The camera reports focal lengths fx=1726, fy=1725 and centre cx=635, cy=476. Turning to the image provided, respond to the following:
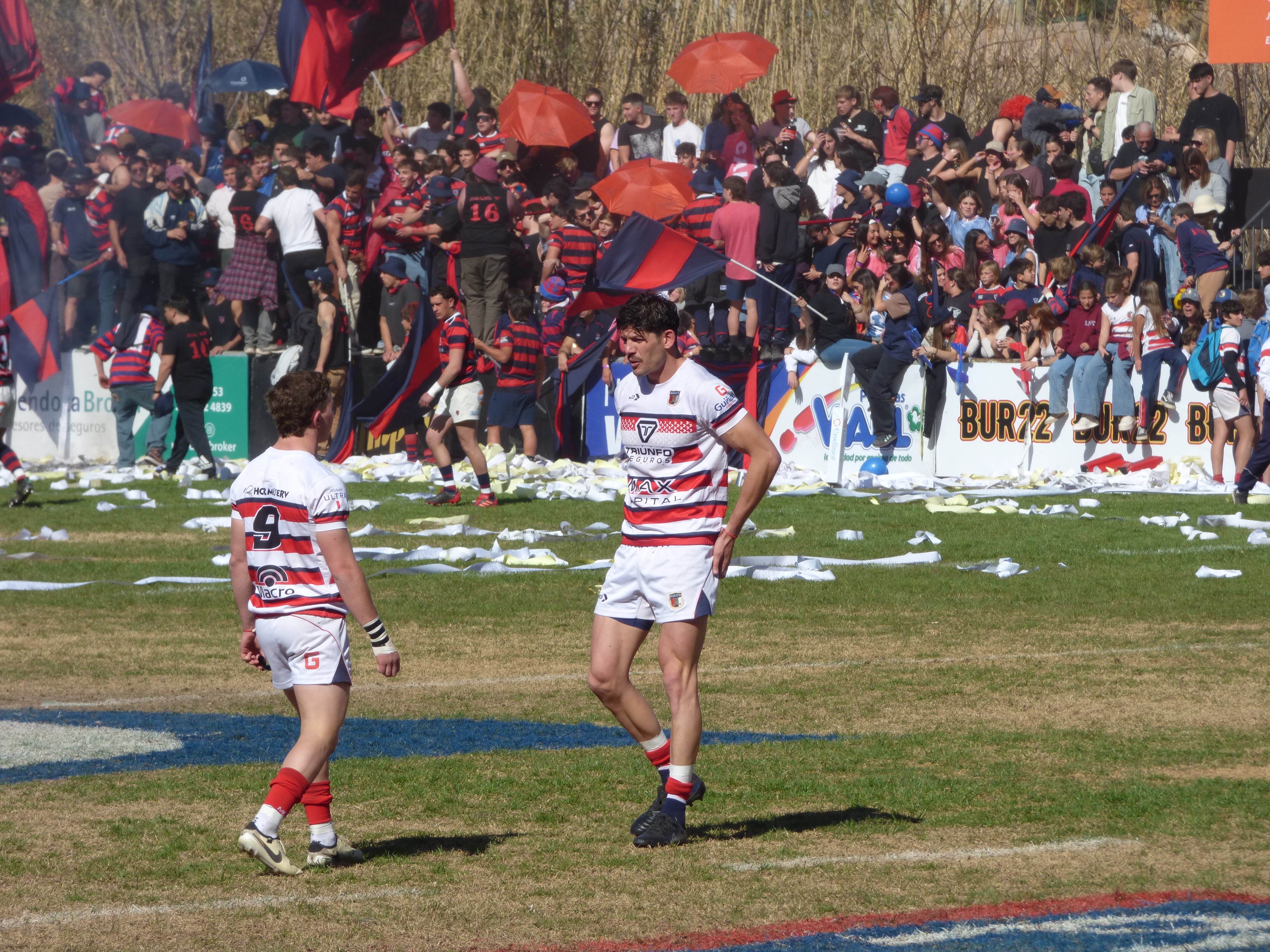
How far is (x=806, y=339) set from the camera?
22.9 m

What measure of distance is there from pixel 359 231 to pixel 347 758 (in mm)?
17977

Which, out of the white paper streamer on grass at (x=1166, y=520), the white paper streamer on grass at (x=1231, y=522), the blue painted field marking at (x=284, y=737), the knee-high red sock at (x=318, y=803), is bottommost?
the white paper streamer on grass at (x=1166, y=520)

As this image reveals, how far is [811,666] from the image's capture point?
1072 cm

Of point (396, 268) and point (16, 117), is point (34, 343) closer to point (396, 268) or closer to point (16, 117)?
point (16, 117)

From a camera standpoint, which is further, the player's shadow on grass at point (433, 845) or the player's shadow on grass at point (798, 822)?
the player's shadow on grass at point (798, 822)

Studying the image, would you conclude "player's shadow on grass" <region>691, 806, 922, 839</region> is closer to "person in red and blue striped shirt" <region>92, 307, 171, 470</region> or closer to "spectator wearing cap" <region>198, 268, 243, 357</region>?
"person in red and blue striped shirt" <region>92, 307, 171, 470</region>

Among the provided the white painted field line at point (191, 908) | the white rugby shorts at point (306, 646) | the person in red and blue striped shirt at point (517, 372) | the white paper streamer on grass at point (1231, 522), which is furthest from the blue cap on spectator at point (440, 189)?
the white painted field line at point (191, 908)

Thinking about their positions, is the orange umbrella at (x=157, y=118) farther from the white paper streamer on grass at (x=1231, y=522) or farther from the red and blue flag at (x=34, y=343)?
the white paper streamer on grass at (x=1231, y=522)

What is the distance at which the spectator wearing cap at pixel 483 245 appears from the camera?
79.3 ft

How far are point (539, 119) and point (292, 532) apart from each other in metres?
19.6

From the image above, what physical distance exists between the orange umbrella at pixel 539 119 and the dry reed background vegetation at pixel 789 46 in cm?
836

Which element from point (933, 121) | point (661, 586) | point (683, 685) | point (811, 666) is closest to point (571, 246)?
point (933, 121)

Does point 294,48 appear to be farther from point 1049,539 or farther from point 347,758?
point 347,758

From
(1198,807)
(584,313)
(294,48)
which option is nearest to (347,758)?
(1198,807)
